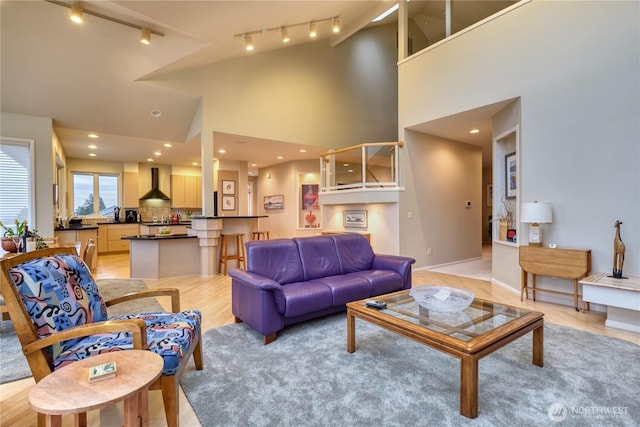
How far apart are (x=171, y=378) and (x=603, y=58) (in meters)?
5.05

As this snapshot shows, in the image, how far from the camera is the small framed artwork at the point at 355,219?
6.48 metres

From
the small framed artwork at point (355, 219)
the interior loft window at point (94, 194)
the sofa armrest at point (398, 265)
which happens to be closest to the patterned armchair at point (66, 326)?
the sofa armrest at point (398, 265)

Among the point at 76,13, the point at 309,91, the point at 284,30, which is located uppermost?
the point at 284,30

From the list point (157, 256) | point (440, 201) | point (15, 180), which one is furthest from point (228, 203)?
point (440, 201)

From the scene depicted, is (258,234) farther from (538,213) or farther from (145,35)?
(538,213)

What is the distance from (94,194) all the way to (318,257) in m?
8.57

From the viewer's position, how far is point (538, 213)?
3672 mm

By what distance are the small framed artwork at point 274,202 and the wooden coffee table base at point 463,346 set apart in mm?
7098

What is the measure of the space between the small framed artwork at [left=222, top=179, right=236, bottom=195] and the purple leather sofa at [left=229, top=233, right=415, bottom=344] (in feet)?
19.1

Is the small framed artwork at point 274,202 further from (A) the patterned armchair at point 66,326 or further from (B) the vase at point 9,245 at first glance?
Answer: (A) the patterned armchair at point 66,326

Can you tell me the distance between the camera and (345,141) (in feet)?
26.0

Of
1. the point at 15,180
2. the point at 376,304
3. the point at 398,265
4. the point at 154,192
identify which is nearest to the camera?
the point at 376,304

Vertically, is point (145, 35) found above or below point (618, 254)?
above

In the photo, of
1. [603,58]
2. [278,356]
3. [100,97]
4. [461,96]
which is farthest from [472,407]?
[100,97]
